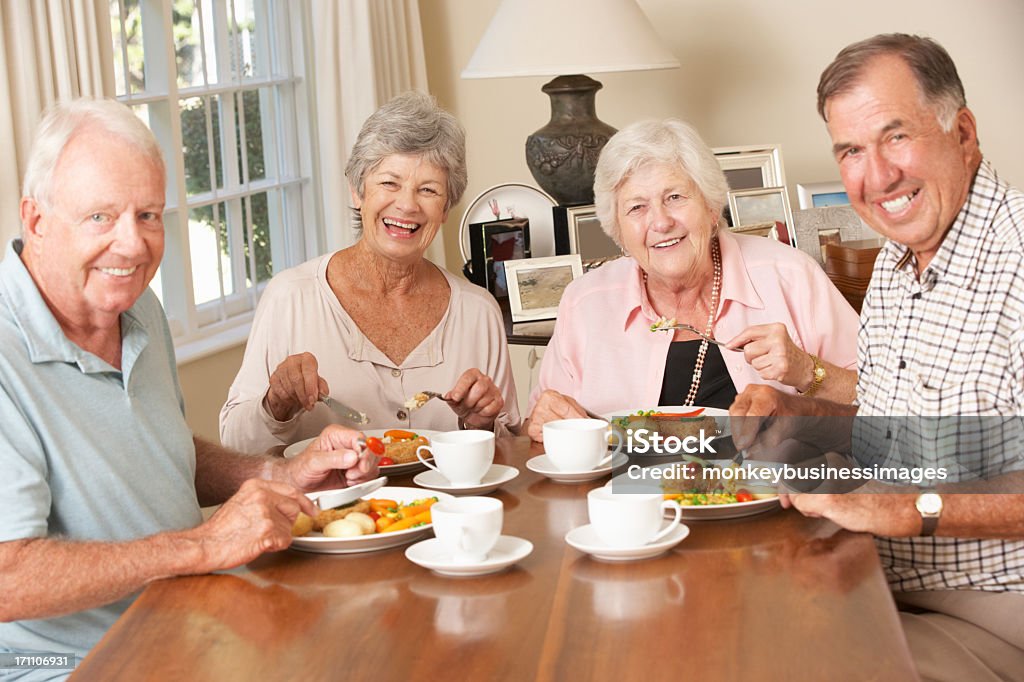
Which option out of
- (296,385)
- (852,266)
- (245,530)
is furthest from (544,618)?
(852,266)

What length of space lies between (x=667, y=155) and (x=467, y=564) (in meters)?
1.24

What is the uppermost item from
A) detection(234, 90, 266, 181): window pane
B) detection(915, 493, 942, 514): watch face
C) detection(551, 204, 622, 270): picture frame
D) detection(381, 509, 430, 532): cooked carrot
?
detection(234, 90, 266, 181): window pane

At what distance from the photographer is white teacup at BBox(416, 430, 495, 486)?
176 centimetres

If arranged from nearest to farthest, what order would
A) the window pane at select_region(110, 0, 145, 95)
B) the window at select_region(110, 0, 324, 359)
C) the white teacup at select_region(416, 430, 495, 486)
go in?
the white teacup at select_region(416, 430, 495, 486), the window pane at select_region(110, 0, 145, 95), the window at select_region(110, 0, 324, 359)

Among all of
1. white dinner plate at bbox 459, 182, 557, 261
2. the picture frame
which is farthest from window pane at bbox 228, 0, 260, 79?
the picture frame

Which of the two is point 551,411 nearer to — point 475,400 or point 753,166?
point 475,400

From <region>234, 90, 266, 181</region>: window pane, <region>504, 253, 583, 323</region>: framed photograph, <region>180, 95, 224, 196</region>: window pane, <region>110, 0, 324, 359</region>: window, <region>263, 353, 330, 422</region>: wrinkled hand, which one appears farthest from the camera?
<region>234, 90, 266, 181</region>: window pane

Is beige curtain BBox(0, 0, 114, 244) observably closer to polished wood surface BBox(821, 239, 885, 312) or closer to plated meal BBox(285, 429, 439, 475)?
plated meal BBox(285, 429, 439, 475)

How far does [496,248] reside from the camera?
355 cm

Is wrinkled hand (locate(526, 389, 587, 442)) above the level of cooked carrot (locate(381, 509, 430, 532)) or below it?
above

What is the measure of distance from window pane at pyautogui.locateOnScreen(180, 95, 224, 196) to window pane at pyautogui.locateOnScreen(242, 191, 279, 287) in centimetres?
24

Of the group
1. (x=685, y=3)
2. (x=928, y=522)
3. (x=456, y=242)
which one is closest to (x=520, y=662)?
(x=928, y=522)

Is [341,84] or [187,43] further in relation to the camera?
[341,84]

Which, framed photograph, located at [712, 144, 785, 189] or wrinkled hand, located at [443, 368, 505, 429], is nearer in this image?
wrinkled hand, located at [443, 368, 505, 429]
